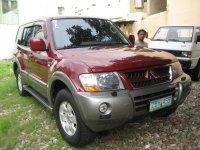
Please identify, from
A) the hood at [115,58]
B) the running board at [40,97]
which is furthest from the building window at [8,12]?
the hood at [115,58]

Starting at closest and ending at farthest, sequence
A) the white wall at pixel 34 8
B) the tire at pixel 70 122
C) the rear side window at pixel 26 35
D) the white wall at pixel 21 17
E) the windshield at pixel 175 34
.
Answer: the tire at pixel 70 122, the rear side window at pixel 26 35, the windshield at pixel 175 34, the white wall at pixel 21 17, the white wall at pixel 34 8

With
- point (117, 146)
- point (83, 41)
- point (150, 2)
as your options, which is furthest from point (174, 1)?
point (117, 146)

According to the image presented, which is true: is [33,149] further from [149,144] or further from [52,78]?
[149,144]

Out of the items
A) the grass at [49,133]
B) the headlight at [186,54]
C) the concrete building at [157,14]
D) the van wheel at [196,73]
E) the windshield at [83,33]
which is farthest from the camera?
the concrete building at [157,14]

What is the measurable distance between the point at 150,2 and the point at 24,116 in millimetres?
15582

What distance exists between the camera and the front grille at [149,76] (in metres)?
3.92

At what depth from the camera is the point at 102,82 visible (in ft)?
12.5

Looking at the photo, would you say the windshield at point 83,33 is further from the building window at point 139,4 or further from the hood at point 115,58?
the building window at point 139,4

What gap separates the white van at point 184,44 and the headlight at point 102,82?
205 inches

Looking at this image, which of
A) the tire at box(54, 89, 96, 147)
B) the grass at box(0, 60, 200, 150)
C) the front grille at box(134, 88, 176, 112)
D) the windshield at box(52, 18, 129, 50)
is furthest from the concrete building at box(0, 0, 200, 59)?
the tire at box(54, 89, 96, 147)

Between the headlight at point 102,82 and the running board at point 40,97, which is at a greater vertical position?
the headlight at point 102,82

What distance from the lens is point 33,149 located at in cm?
459

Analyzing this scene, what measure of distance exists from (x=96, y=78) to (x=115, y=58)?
1.55 ft

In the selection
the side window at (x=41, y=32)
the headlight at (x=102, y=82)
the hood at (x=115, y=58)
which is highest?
the side window at (x=41, y=32)
